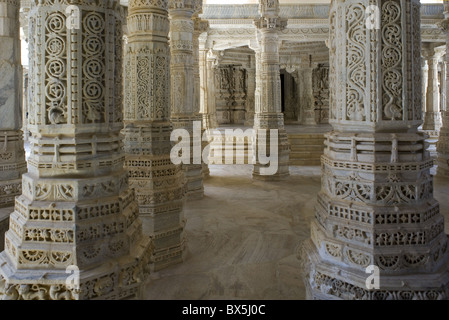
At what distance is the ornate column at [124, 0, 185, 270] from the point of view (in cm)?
443

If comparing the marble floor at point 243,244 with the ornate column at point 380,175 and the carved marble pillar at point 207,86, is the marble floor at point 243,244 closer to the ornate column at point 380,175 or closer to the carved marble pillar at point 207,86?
the ornate column at point 380,175

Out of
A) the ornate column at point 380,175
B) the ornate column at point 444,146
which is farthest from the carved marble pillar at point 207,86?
the ornate column at point 380,175

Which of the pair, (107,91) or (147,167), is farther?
(147,167)

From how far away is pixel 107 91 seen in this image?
2486 mm

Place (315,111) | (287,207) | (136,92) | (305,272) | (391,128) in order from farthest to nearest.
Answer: (315,111) < (287,207) < (136,92) < (305,272) < (391,128)

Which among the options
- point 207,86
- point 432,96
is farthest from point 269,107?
point 432,96

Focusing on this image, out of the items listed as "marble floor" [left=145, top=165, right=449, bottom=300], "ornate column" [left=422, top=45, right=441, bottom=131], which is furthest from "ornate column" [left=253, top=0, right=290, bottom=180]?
"ornate column" [left=422, top=45, right=441, bottom=131]

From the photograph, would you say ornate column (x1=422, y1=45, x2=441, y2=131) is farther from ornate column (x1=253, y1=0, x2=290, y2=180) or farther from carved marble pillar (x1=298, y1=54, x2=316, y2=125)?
ornate column (x1=253, y1=0, x2=290, y2=180)

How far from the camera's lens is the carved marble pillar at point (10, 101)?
5.90 m

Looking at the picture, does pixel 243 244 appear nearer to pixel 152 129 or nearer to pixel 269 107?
pixel 152 129

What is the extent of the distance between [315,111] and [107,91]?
18.7m

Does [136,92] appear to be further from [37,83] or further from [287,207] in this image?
[287,207]

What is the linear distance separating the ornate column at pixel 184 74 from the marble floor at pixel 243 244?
59 cm
